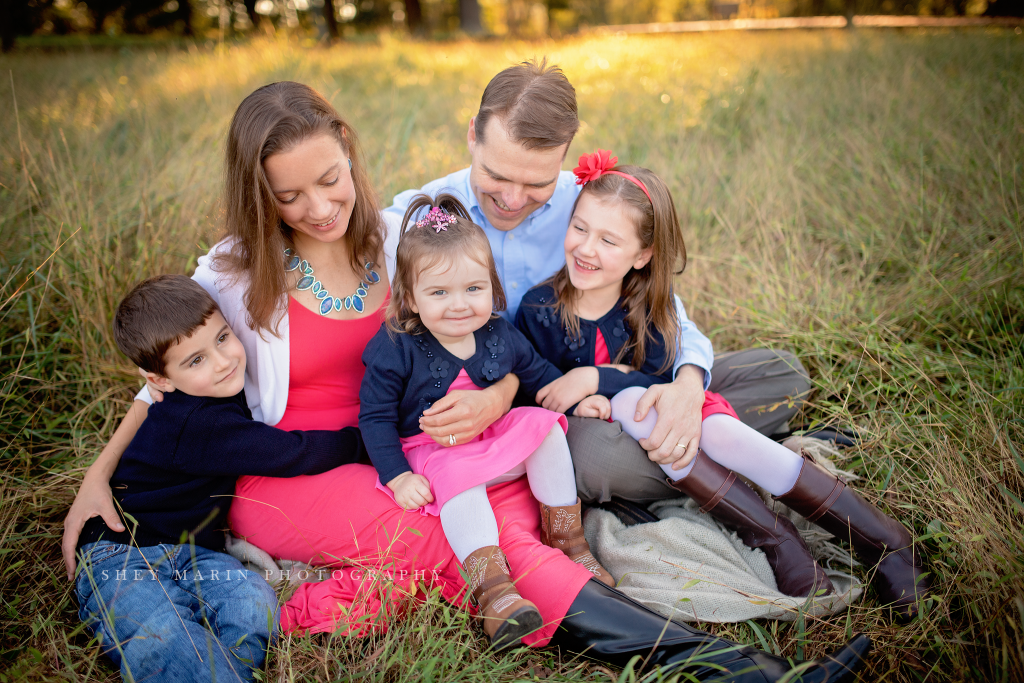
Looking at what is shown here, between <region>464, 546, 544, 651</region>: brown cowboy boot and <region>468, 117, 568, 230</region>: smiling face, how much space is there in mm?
1311

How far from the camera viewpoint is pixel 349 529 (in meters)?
1.89

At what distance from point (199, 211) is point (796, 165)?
417 centimetres

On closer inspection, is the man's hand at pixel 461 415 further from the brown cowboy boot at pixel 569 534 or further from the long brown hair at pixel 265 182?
the long brown hair at pixel 265 182

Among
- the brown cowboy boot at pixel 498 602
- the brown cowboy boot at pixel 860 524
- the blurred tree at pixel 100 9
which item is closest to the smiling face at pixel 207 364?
the brown cowboy boot at pixel 498 602

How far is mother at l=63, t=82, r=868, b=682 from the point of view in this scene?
5.38ft

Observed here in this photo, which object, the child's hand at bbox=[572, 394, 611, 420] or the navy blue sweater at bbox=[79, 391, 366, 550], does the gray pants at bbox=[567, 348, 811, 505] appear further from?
the navy blue sweater at bbox=[79, 391, 366, 550]

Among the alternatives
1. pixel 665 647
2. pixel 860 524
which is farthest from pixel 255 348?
pixel 860 524

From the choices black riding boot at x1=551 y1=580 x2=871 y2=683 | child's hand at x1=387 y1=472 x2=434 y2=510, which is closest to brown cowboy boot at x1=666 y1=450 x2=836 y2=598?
black riding boot at x1=551 y1=580 x2=871 y2=683

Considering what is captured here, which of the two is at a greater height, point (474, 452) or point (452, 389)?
point (452, 389)

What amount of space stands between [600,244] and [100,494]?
2009mm

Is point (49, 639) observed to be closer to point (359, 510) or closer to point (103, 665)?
point (103, 665)

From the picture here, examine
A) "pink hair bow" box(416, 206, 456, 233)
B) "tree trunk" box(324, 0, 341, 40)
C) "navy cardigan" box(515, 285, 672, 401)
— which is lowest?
"navy cardigan" box(515, 285, 672, 401)

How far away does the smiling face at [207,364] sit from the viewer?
1.86 metres

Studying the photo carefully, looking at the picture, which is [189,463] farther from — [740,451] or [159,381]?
[740,451]
